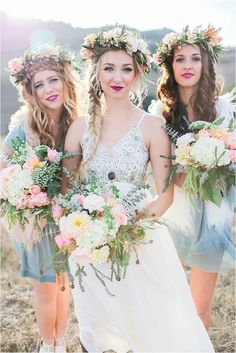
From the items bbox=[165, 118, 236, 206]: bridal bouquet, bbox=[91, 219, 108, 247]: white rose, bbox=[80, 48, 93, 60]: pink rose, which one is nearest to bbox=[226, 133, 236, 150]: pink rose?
bbox=[165, 118, 236, 206]: bridal bouquet

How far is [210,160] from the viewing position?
10.1 ft

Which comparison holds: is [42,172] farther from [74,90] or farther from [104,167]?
[74,90]

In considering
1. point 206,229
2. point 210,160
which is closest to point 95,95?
point 210,160

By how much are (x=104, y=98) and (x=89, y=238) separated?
114 cm

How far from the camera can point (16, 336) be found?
4586mm

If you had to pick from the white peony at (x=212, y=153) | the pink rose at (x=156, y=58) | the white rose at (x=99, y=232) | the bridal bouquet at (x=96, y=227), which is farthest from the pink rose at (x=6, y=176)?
the pink rose at (x=156, y=58)

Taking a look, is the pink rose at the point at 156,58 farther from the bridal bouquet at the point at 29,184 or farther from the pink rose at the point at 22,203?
the pink rose at the point at 22,203

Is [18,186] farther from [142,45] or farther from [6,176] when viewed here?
[142,45]

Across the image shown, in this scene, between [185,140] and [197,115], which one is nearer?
[185,140]

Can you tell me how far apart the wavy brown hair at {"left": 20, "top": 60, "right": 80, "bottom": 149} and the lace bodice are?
436 millimetres

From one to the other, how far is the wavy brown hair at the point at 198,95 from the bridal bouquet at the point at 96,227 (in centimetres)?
90

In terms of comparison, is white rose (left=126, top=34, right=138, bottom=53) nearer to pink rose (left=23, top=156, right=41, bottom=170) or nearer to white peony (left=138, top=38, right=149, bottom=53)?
white peony (left=138, top=38, right=149, bottom=53)

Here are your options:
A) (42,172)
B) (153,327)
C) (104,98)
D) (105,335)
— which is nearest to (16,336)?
(105,335)

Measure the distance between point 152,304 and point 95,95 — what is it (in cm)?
145
